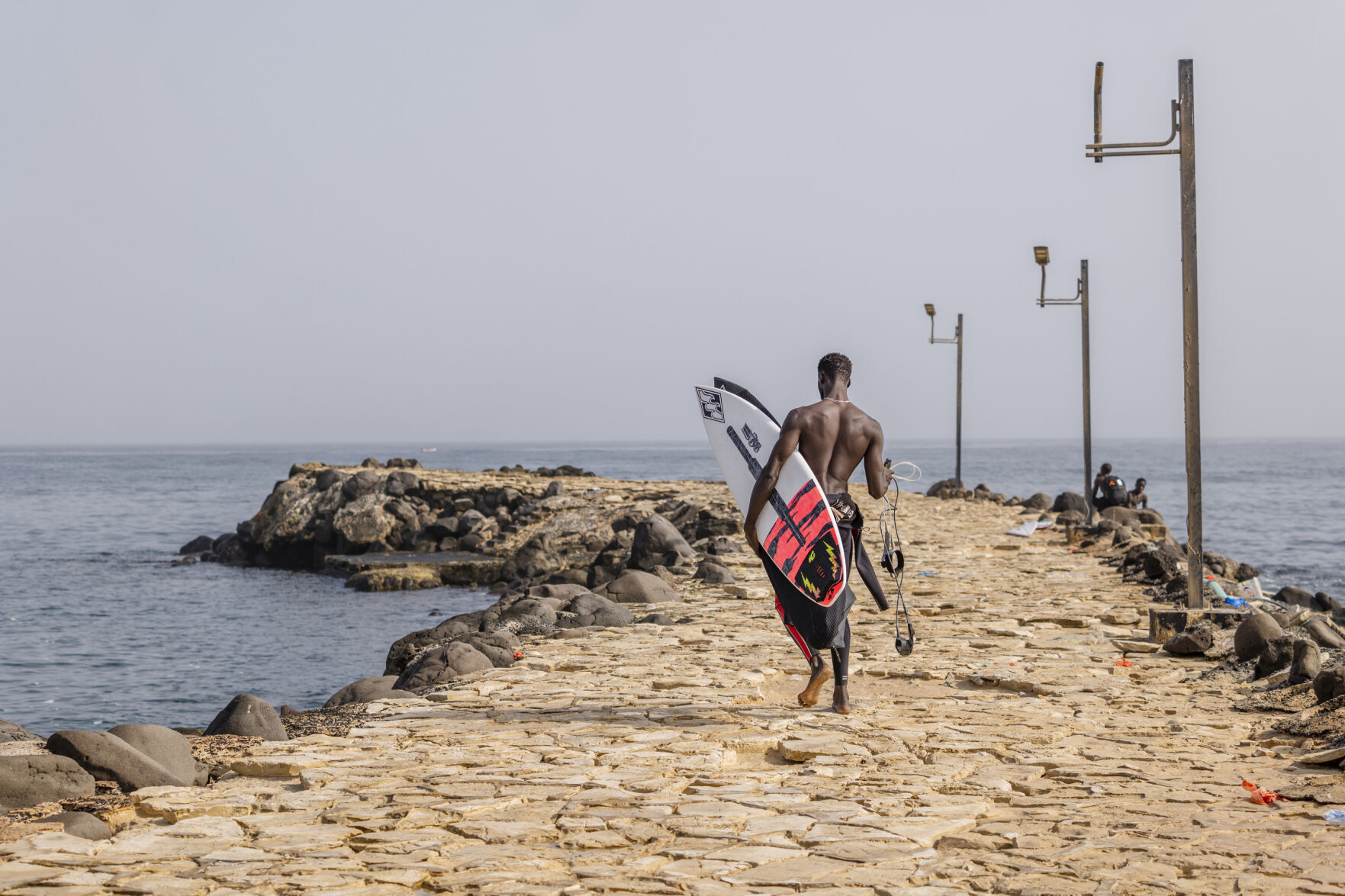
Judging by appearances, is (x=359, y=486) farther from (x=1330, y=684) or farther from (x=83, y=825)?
(x=1330, y=684)

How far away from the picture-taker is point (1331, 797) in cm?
484

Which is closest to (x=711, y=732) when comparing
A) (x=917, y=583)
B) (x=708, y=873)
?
(x=708, y=873)

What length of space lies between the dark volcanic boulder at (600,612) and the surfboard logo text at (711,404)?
12.7ft

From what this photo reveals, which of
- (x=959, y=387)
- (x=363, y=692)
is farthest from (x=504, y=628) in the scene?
(x=959, y=387)

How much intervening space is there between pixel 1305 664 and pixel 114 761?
7007 mm

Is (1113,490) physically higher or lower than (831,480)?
lower

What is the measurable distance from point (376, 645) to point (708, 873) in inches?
532

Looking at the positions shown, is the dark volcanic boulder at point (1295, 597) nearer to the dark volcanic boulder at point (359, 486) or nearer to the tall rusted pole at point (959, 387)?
the tall rusted pole at point (959, 387)

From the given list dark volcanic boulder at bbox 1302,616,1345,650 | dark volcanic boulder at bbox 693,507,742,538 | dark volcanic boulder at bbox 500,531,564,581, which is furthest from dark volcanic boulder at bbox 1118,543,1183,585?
dark volcanic boulder at bbox 500,531,564,581

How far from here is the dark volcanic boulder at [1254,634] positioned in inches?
312

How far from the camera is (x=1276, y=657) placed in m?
7.64

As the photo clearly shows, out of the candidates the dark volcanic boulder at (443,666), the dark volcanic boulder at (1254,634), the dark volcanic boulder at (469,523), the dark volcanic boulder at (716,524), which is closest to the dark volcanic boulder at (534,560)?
the dark volcanic boulder at (716,524)

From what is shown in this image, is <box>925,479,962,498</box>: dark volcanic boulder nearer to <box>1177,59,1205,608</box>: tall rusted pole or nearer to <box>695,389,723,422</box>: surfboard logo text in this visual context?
<box>1177,59,1205,608</box>: tall rusted pole

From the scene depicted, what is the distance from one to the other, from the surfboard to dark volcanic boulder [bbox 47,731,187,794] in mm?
3518
